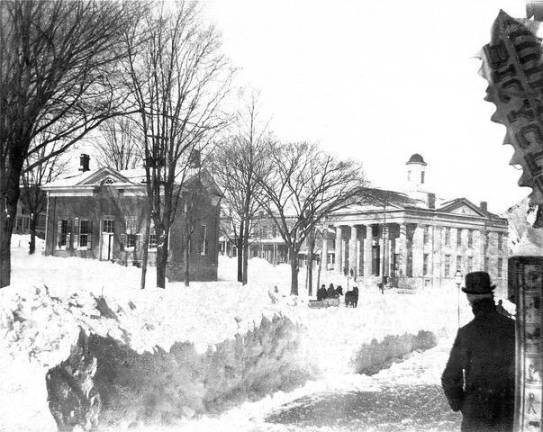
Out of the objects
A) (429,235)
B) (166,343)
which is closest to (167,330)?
(166,343)

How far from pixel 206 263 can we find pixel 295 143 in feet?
40.4

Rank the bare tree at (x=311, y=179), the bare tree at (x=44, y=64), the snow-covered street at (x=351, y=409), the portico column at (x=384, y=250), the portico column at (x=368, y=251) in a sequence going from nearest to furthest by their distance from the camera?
the snow-covered street at (x=351, y=409) < the bare tree at (x=44, y=64) < the bare tree at (x=311, y=179) < the portico column at (x=384, y=250) < the portico column at (x=368, y=251)

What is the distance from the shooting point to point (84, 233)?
1556 inches

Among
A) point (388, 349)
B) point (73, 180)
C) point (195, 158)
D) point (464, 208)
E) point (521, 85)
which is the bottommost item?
point (388, 349)

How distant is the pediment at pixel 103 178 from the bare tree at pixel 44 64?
23612 millimetres

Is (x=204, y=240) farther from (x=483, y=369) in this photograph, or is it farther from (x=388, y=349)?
(x=483, y=369)

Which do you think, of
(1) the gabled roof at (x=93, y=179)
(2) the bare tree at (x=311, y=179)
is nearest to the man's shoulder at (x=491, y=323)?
(2) the bare tree at (x=311, y=179)

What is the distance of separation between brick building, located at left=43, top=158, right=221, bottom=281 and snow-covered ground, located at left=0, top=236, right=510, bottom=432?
70.1ft

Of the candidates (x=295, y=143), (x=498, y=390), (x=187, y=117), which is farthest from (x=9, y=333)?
(x=295, y=143)

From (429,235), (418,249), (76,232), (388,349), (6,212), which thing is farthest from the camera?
(418,249)

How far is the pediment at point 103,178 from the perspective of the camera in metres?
37.1

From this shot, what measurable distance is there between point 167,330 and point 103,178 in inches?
1260

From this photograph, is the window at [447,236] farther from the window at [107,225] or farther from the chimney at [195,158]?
the chimney at [195,158]

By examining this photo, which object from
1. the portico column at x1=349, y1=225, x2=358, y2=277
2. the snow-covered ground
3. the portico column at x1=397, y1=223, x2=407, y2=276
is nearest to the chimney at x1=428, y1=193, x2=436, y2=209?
the portico column at x1=397, y1=223, x2=407, y2=276
